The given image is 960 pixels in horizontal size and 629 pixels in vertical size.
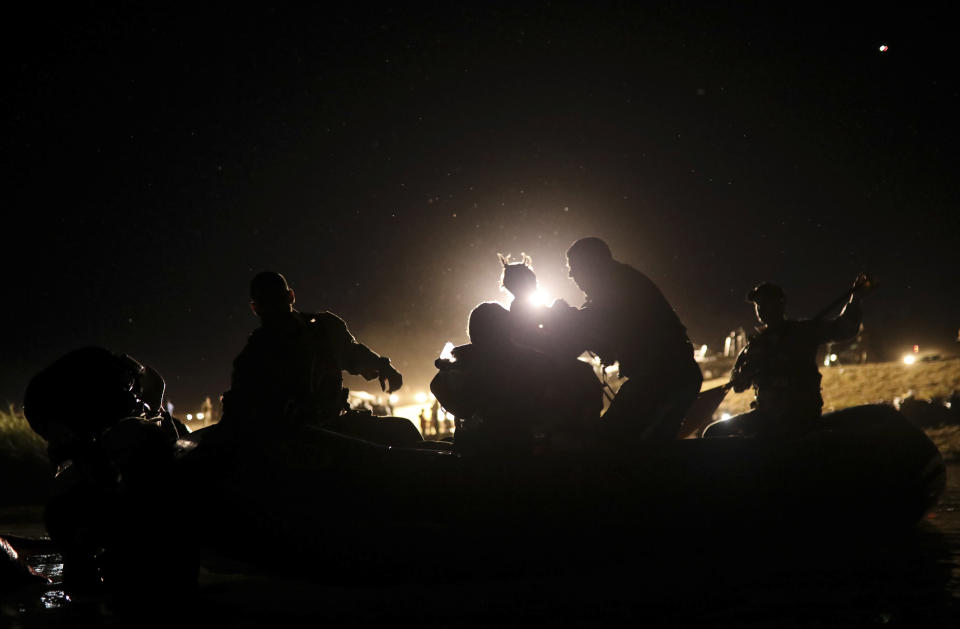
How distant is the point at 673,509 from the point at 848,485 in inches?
74.4

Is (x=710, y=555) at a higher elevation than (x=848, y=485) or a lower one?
lower

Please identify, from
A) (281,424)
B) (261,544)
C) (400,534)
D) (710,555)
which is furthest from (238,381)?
(710,555)

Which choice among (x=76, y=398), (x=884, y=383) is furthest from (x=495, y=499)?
(x=884, y=383)

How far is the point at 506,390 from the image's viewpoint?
586 cm

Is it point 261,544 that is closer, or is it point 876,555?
point 261,544

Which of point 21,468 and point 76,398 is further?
point 21,468

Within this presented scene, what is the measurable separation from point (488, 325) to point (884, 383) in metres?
24.4

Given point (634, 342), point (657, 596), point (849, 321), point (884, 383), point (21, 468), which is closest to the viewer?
point (657, 596)

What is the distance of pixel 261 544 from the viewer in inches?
218

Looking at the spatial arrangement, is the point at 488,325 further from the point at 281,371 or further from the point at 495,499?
the point at 281,371

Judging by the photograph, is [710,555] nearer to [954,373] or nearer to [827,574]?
[827,574]

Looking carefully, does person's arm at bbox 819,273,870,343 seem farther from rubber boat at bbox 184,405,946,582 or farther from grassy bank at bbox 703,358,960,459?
grassy bank at bbox 703,358,960,459

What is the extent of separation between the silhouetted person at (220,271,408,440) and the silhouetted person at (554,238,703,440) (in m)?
2.13

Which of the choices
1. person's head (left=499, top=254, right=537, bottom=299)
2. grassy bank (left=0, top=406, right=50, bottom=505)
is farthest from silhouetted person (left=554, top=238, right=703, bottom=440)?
grassy bank (left=0, top=406, right=50, bottom=505)
